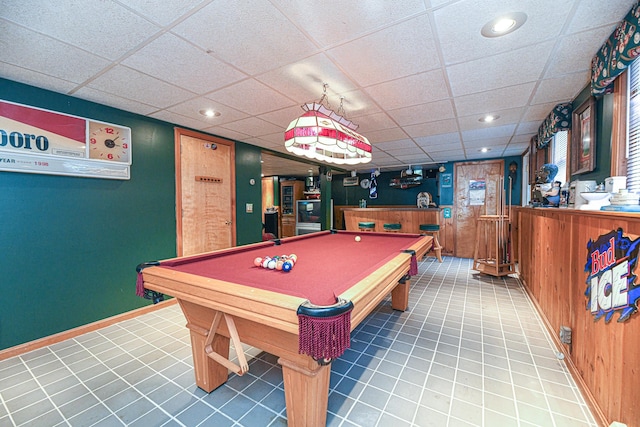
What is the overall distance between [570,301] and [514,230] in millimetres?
3125

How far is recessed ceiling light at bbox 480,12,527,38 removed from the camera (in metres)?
1.51

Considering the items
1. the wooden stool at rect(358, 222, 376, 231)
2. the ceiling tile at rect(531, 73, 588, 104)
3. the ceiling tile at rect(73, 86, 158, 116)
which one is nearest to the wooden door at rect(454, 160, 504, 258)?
the wooden stool at rect(358, 222, 376, 231)

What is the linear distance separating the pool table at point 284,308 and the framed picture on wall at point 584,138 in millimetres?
1820

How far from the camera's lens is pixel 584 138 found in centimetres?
240

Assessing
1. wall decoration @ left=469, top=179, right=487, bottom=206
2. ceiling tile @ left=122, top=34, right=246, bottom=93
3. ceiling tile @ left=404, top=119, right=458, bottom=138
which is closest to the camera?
ceiling tile @ left=122, top=34, right=246, bottom=93

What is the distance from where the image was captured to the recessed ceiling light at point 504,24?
4.94 ft

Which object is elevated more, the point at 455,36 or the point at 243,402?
A: the point at 455,36

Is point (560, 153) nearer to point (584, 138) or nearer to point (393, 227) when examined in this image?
point (584, 138)

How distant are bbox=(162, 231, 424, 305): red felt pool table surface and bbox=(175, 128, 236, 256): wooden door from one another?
1.56m

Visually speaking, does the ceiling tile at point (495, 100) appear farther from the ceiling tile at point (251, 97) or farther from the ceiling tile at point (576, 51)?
the ceiling tile at point (251, 97)

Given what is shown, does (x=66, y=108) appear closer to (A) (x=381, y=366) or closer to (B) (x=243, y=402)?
(B) (x=243, y=402)

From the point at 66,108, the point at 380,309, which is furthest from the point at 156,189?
the point at 380,309

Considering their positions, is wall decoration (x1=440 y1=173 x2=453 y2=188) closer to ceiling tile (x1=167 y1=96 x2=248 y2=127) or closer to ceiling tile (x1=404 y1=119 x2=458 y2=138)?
ceiling tile (x1=404 y1=119 x2=458 y2=138)

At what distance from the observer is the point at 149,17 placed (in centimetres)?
151
